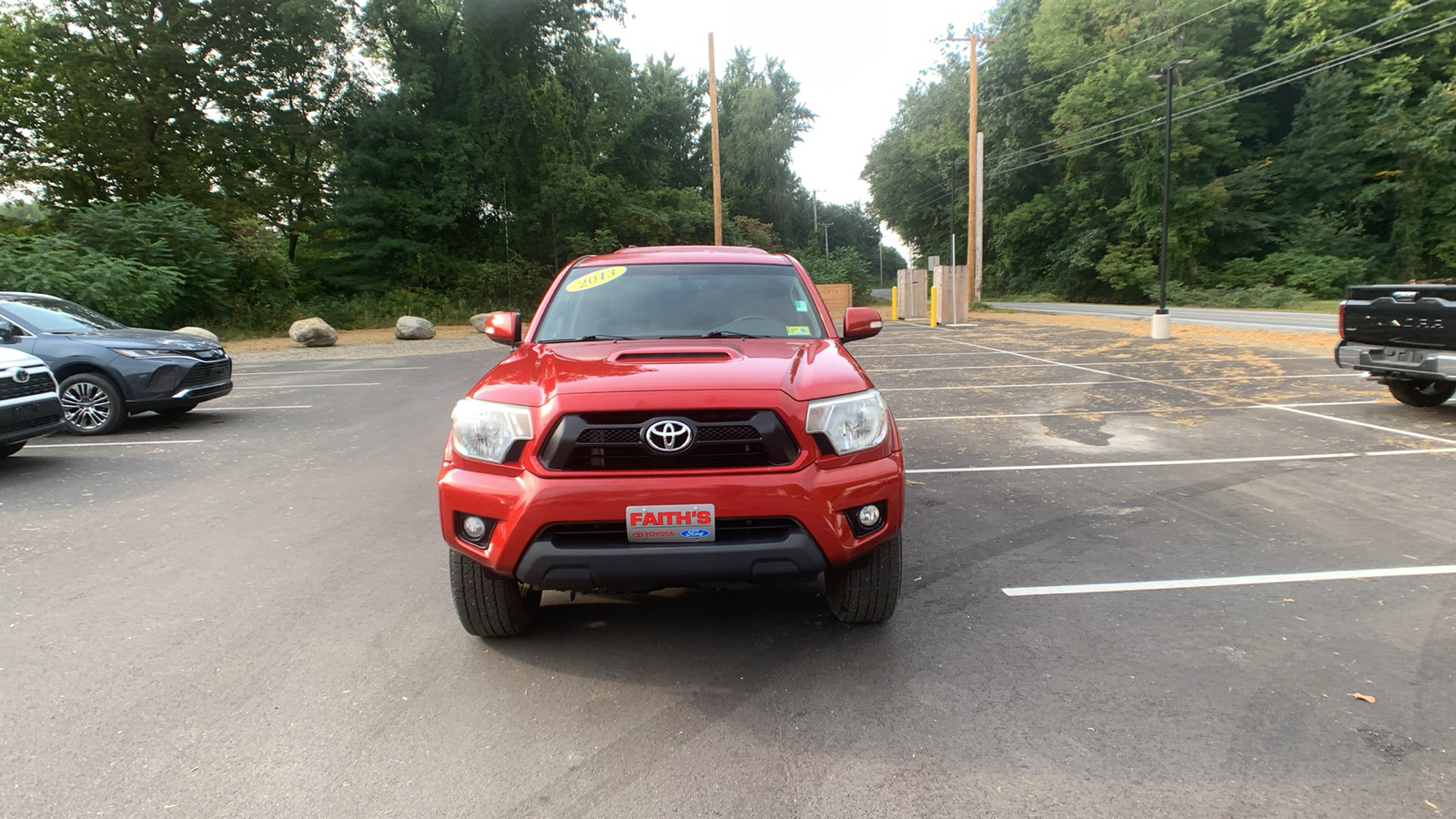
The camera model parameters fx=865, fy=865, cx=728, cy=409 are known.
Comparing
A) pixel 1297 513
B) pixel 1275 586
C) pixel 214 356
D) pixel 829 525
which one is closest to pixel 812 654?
pixel 829 525

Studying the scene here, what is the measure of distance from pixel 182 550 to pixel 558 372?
3.29 m

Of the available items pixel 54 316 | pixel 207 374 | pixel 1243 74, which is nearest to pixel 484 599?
pixel 207 374

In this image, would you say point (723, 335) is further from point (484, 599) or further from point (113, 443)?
point (113, 443)

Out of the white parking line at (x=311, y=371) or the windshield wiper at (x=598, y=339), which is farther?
the white parking line at (x=311, y=371)

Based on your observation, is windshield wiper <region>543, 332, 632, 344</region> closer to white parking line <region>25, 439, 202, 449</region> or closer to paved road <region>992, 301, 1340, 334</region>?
white parking line <region>25, 439, 202, 449</region>

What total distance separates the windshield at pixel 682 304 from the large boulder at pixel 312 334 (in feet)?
67.5

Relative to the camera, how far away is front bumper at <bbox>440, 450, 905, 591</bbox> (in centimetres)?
321

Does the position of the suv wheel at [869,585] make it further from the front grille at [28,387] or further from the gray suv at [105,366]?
the gray suv at [105,366]

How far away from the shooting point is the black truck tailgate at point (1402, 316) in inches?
326

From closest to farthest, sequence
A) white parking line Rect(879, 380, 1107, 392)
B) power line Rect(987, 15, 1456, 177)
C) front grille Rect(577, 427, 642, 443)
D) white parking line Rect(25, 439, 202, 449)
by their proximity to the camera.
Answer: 1. front grille Rect(577, 427, 642, 443)
2. white parking line Rect(25, 439, 202, 449)
3. white parking line Rect(879, 380, 1107, 392)
4. power line Rect(987, 15, 1456, 177)

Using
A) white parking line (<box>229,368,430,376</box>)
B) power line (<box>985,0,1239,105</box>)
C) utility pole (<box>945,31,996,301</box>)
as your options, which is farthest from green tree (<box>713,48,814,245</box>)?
white parking line (<box>229,368,430,376</box>)

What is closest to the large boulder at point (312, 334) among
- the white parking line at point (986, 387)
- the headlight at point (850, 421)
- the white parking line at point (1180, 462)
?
the white parking line at point (986, 387)

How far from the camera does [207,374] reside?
10219 millimetres

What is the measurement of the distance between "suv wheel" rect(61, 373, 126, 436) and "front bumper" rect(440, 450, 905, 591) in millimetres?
8596
